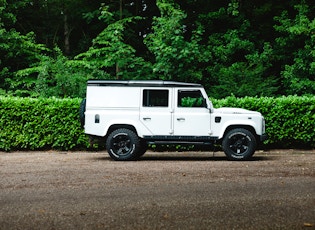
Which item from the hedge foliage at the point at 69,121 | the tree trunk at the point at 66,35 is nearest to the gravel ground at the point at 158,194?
the hedge foliage at the point at 69,121

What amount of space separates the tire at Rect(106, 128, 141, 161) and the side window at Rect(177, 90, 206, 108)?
1.48 metres

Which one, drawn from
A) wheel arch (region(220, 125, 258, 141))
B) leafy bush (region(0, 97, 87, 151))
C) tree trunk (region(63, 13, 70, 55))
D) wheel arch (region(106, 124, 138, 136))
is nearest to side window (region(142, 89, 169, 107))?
wheel arch (region(106, 124, 138, 136))

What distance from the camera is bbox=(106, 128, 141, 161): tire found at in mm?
13602

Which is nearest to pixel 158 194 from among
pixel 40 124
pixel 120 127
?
pixel 120 127

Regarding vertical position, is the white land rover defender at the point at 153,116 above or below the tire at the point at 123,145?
above

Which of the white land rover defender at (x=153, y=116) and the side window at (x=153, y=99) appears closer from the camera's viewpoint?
the white land rover defender at (x=153, y=116)

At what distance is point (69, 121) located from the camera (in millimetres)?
16734

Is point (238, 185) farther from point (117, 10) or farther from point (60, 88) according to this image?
point (117, 10)

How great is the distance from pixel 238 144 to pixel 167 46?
9.11m

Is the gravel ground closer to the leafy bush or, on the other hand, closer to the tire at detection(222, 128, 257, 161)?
the tire at detection(222, 128, 257, 161)

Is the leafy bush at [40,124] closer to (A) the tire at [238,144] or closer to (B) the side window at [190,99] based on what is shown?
(B) the side window at [190,99]

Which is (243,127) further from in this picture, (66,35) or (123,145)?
(66,35)

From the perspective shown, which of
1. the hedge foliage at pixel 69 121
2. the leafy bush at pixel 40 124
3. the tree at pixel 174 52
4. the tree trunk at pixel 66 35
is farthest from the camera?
the tree trunk at pixel 66 35

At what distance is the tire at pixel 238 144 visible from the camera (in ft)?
44.1
